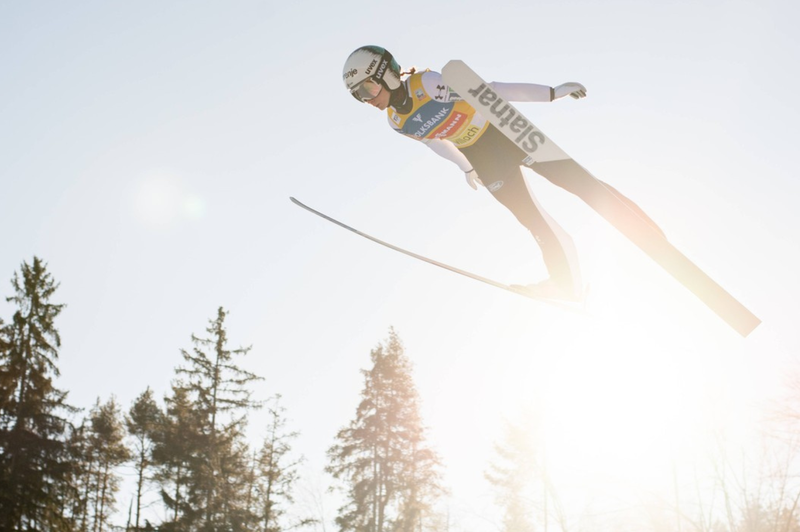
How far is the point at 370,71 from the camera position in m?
4.77

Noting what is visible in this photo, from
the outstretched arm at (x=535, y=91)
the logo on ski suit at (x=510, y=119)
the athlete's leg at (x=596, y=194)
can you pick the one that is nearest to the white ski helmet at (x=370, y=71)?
the logo on ski suit at (x=510, y=119)

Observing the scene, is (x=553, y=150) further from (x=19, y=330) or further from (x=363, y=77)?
(x=19, y=330)

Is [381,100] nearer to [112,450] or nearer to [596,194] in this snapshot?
[596,194]

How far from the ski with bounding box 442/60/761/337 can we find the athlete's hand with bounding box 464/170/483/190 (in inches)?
23.2

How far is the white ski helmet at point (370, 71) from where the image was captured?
4.79 m

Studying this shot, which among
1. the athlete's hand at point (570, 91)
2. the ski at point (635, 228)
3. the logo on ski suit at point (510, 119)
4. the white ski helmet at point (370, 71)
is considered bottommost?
the ski at point (635, 228)

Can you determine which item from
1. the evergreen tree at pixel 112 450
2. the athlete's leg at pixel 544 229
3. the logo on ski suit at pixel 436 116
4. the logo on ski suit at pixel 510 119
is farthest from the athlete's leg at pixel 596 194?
the evergreen tree at pixel 112 450

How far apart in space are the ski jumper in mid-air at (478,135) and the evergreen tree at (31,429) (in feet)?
61.3

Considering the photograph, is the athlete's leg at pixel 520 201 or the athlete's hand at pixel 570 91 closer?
the athlete's hand at pixel 570 91

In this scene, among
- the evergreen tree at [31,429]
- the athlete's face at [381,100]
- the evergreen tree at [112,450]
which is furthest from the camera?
the evergreen tree at [112,450]

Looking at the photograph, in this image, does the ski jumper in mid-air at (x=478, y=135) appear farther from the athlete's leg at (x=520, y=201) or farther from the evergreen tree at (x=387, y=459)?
the evergreen tree at (x=387, y=459)

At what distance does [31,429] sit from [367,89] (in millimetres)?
19339

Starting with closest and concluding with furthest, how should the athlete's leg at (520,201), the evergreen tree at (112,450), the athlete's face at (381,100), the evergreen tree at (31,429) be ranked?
the athlete's face at (381,100) → the athlete's leg at (520,201) → the evergreen tree at (31,429) → the evergreen tree at (112,450)

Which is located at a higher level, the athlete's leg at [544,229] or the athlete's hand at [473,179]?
the athlete's hand at [473,179]
